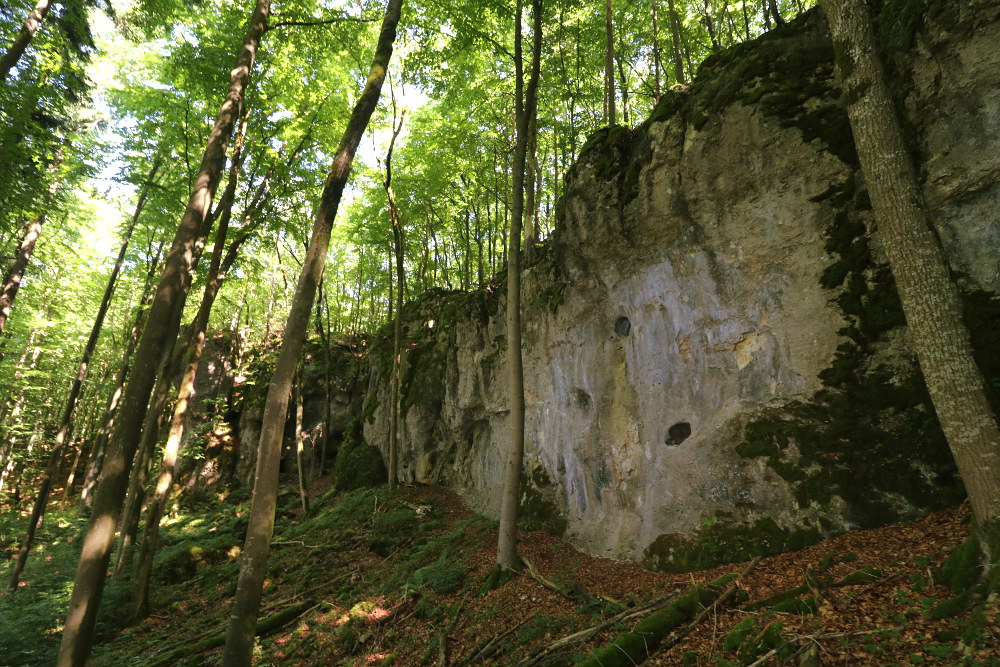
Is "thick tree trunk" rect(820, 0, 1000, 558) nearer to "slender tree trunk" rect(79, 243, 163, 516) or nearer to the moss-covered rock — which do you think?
the moss-covered rock

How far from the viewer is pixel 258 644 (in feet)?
26.3

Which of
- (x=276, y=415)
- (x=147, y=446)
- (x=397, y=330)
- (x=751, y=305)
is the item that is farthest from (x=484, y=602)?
(x=397, y=330)

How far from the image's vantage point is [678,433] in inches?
331

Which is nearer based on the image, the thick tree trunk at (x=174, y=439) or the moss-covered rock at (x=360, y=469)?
the thick tree trunk at (x=174, y=439)

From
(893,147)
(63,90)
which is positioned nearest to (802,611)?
(893,147)

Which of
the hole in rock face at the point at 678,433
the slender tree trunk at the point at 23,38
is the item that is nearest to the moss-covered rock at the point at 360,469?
→ the hole in rock face at the point at 678,433

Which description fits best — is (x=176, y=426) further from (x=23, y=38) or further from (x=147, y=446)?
(x=23, y=38)

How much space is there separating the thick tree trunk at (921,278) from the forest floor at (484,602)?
108 cm

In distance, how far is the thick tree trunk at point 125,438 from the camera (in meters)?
5.16

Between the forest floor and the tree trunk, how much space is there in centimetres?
284

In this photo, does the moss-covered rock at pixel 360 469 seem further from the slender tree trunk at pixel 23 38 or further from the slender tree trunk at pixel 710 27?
the slender tree trunk at pixel 710 27

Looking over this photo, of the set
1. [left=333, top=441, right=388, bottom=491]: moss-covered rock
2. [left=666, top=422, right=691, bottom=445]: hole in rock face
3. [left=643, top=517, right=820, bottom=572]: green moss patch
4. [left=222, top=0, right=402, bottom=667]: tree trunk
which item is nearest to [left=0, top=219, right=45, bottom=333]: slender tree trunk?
[left=333, top=441, right=388, bottom=491]: moss-covered rock

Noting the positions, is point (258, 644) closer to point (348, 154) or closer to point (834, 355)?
point (348, 154)

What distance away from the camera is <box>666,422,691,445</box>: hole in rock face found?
27.2ft
